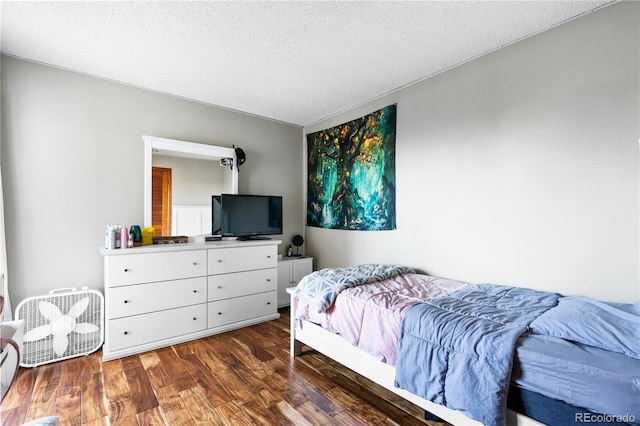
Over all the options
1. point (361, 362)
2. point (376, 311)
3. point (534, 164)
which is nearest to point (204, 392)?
point (361, 362)

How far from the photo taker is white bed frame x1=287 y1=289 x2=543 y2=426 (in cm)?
140

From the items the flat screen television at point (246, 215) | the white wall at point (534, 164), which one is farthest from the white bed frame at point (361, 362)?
the flat screen television at point (246, 215)

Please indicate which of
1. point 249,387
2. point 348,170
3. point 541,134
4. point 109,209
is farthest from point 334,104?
point 249,387

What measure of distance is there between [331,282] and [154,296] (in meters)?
1.61

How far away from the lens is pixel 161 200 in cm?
297

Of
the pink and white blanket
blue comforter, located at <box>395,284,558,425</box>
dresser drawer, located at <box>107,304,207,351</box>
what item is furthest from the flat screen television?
blue comforter, located at <box>395,284,558,425</box>

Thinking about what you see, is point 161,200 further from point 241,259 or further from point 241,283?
point 241,283

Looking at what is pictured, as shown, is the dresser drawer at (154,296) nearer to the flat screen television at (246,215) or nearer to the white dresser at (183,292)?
the white dresser at (183,292)

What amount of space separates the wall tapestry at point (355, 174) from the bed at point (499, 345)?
1.10 metres

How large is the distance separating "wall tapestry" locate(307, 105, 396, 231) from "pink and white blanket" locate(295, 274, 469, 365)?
910 mm

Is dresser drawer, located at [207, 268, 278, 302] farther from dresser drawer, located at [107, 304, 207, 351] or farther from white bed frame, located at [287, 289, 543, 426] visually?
white bed frame, located at [287, 289, 543, 426]

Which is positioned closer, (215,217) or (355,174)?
(215,217)

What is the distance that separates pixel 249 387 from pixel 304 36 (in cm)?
253

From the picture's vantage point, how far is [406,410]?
5.79 feet
